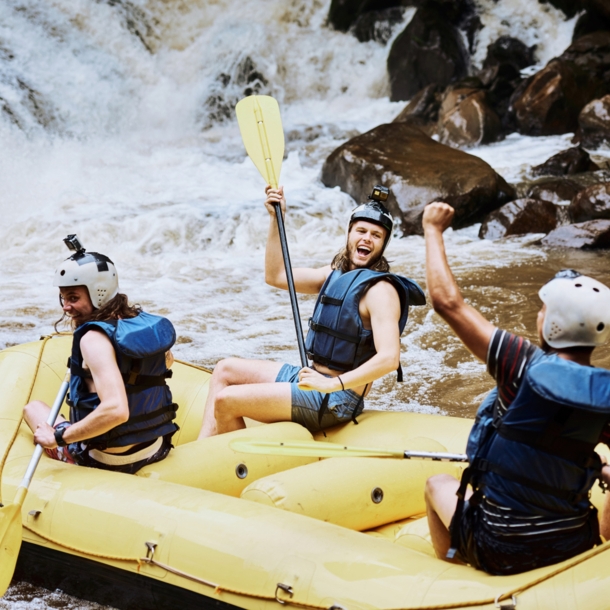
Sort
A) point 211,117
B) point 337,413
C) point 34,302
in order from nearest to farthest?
point 337,413, point 34,302, point 211,117

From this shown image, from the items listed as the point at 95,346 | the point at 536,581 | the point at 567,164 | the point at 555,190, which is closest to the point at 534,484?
the point at 536,581

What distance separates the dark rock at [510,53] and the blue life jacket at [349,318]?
41.1 ft

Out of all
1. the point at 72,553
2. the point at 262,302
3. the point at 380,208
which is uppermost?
the point at 380,208

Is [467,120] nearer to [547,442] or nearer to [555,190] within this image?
[555,190]

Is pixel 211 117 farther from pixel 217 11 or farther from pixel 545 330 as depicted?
pixel 545 330

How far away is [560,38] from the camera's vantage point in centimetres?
1473

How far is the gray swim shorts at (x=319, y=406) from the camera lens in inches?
122

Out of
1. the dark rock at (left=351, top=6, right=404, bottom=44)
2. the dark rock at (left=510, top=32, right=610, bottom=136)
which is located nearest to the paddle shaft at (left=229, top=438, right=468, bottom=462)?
the dark rock at (left=510, top=32, right=610, bottom=136)

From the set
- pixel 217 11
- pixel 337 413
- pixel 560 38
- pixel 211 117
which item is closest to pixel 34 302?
pixel 337 413

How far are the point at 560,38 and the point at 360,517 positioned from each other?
13.9 meters

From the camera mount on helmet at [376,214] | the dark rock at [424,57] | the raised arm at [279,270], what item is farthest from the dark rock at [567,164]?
the camera mount on helmet at [376,214]

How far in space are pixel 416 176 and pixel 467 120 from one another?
3.27 metres

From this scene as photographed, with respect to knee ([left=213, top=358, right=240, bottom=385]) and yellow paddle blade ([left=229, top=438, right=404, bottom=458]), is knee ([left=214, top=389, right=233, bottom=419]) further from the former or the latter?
yellow paddle blade ([left=229, top=438, right=404, bottom=458])

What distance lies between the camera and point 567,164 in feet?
35.6
